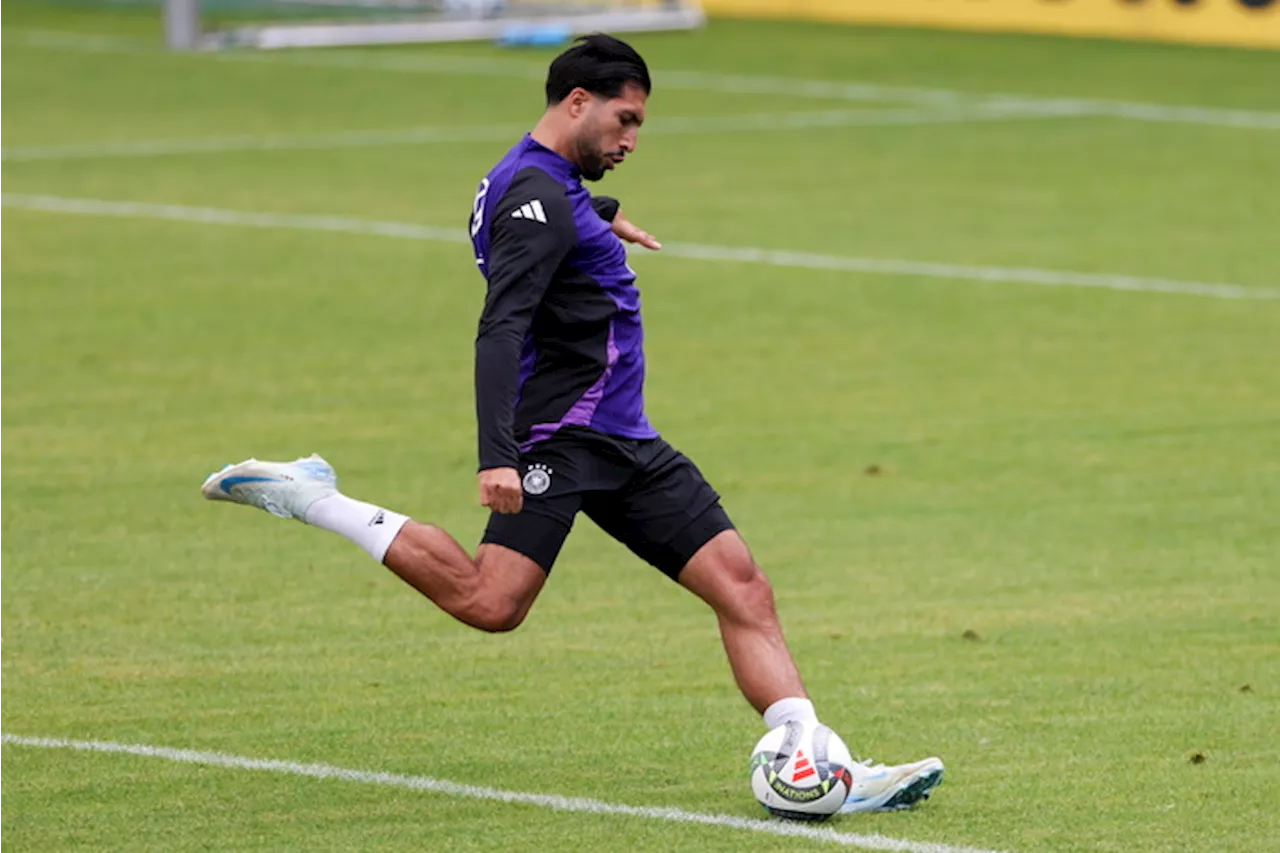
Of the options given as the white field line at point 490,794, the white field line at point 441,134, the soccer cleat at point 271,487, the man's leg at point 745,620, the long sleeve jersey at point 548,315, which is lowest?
the white field line at point 441,134

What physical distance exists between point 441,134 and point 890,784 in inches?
743

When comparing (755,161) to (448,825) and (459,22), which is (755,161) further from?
(448,825)

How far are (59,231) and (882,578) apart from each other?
35.9 feet

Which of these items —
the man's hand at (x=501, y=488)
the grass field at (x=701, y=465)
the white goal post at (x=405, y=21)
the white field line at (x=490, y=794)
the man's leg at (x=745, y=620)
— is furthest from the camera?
the white goal post at (x=405, y=21)

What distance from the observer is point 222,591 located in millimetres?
10617

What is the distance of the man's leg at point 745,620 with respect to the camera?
7812mm

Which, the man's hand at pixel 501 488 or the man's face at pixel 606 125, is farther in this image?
the man's face at pixel 606 125

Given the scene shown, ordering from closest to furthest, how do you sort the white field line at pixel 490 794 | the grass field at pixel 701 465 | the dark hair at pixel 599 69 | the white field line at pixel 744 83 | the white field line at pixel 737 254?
the white field line at pixel 490 794, the dark hair at pixel 599 69, the grass field at pixel 701 465, the white field line at pixel 737 254, the white field line at pixel 744 83

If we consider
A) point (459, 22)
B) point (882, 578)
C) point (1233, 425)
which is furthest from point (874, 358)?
point (459, 22)

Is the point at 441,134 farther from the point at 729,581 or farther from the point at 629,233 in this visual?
the point at 729,581

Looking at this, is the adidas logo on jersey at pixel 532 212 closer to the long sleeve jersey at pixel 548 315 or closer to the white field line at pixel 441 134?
the long sleeve jersey at pixel 548 315

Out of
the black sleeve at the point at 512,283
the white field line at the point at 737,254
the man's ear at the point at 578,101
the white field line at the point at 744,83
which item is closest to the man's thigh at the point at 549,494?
the black sleeve at the point at 512,283

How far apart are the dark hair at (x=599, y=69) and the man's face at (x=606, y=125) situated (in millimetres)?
22

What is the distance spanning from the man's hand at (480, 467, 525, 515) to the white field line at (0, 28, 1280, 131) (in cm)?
1964
